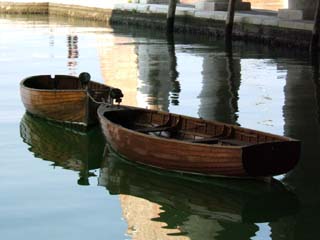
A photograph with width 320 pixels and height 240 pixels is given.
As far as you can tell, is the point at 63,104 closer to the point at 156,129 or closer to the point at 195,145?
the point at 156,129

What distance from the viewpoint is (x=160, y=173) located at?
1098cm

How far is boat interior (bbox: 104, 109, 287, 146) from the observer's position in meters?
10.8

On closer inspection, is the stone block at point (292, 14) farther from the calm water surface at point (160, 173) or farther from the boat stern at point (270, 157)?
the boat stern at point (270, 157)

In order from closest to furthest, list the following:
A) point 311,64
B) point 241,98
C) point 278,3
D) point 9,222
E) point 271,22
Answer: point 9,222 → point 241,98 → point 311,64 → point 271,22 → point 278,3

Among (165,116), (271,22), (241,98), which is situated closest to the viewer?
(165,116)

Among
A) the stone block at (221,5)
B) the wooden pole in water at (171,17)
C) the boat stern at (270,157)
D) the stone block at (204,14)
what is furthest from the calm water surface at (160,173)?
the wooden pole in water at (171,17)

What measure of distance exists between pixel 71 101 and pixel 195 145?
14.3 feet

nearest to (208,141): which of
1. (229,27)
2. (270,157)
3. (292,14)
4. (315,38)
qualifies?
(270,157)

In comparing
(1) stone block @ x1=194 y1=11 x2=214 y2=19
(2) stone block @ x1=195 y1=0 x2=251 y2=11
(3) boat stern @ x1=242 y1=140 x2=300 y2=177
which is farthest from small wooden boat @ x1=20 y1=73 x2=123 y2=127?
(2) stone block @ x1=195 y1=0 x2=251 y2=11

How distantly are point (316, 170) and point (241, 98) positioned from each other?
6789 mm

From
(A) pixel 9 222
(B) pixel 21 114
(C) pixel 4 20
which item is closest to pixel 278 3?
(C) pixel 4 20

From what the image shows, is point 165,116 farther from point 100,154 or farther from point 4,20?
point 4,20

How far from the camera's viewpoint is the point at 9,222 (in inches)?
358

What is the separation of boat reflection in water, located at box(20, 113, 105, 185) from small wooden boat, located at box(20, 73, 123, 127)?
217 millimetres
